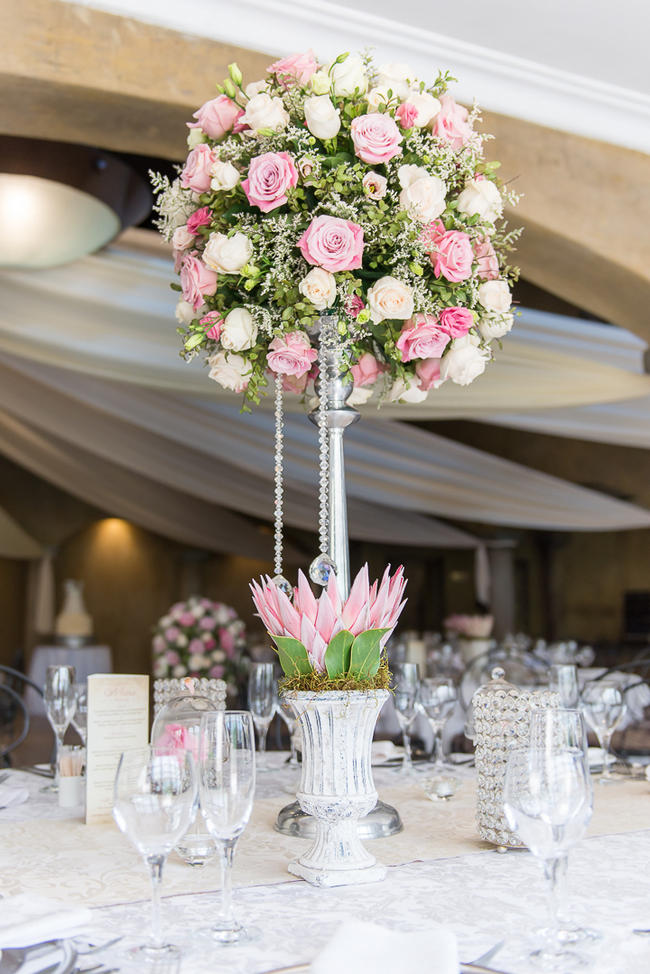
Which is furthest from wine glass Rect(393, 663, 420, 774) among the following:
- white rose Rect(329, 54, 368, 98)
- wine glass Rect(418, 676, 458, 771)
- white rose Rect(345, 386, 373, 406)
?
white rose Rect(329, 54, 368, 98)

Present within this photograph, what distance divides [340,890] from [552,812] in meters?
0.42

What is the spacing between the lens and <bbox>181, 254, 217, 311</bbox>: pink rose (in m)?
1.91

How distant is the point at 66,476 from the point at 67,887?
30.6ft

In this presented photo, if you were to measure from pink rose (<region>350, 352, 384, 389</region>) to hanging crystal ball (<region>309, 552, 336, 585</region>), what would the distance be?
500 millimetres

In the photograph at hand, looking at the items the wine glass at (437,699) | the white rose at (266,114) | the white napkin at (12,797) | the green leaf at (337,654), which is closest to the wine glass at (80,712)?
the white napkin at (12,797)

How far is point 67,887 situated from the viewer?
1.46 meters

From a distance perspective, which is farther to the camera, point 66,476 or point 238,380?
point 66,476

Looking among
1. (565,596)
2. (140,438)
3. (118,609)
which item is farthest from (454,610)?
(140,438)

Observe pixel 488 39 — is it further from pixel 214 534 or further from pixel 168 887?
pixel 214 534

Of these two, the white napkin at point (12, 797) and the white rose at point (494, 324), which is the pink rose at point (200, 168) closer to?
the white rose at point (494, 324)

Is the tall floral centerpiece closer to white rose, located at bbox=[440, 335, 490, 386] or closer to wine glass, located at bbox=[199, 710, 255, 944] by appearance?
white rose, located at bbox=[440, 335, 490, 386]

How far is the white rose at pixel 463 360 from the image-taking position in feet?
6.44

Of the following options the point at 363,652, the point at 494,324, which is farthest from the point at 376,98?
the point at 363,652

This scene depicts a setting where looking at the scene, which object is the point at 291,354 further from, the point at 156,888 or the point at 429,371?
the point at 156,888
